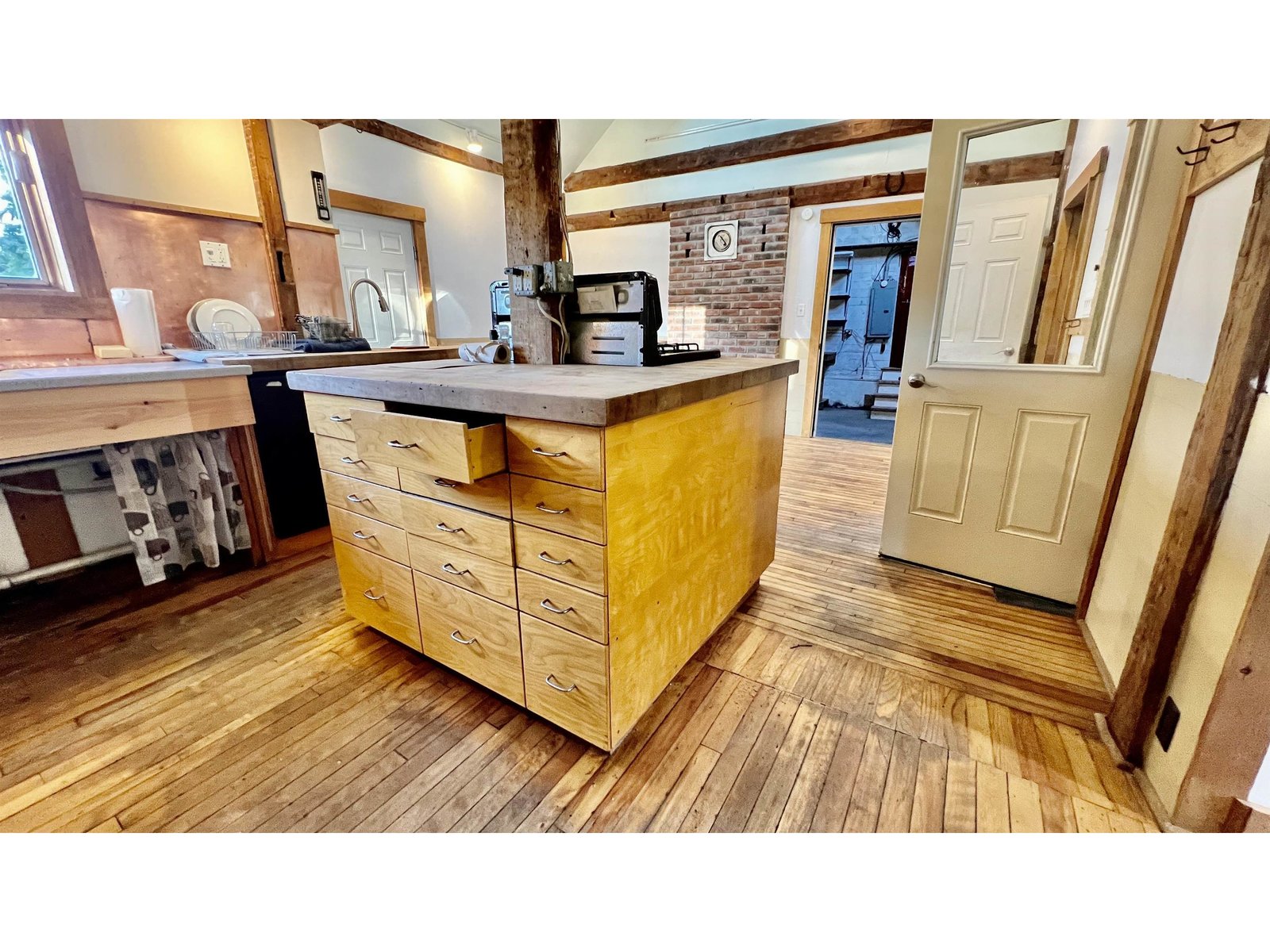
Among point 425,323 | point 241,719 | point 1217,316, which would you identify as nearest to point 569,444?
point 241,719

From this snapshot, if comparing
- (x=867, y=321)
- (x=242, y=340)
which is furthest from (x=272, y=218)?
(x=867, y=321)

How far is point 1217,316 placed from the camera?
3.70 feet

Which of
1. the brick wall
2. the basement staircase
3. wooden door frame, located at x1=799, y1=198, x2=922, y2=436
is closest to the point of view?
wooden door frame, located at x1=799, y1=198, x2=922, y2=436

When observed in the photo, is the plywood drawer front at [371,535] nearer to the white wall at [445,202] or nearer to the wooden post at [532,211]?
the wooden post at [532,211]

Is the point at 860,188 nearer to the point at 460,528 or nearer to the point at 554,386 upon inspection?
the point at 554,386

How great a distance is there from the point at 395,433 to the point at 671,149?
186 inches

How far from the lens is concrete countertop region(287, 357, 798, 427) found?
90 cm

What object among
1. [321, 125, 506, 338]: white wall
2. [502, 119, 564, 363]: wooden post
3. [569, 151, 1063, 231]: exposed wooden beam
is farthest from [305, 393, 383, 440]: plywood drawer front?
[321, 125, 506, 338]: white wall

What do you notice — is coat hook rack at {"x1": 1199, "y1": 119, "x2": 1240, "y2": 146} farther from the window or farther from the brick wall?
the window

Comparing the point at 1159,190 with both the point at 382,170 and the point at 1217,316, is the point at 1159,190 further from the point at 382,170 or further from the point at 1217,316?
the point at 382,170

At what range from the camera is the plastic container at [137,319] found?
205cm

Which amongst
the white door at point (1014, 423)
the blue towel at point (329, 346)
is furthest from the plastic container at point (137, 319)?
the white door at point (1014, 423)

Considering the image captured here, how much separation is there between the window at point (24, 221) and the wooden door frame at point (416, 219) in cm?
158

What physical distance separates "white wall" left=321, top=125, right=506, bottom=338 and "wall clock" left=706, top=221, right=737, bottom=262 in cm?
202
